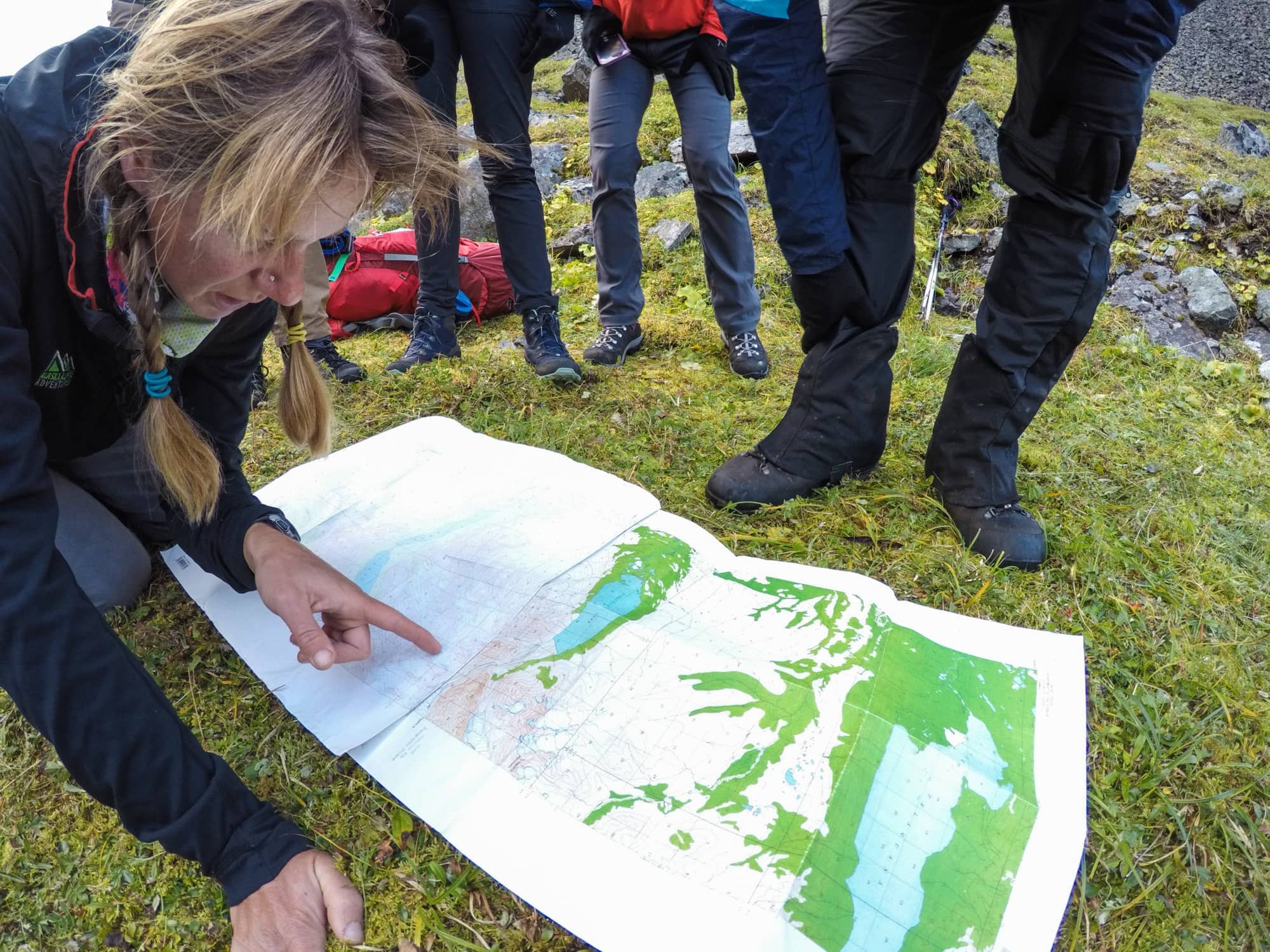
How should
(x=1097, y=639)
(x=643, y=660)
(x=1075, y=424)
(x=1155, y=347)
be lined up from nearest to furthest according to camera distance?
(x=643, y=660) → (x=1097, y=639) → (x=1075, y=424) → (x=1155, y=347)

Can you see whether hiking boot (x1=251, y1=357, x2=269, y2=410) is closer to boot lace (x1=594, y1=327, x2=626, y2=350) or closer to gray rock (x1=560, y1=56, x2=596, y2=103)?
boot lace (x1=594, y1=327, x2=626, y2=350)

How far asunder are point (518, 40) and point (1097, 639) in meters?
1.97

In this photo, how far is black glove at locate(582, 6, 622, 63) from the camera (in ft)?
7.55

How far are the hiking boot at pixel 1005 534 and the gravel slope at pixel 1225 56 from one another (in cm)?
1291

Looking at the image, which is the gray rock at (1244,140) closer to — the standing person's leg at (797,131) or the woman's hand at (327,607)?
the standing person's leg at (797,131)

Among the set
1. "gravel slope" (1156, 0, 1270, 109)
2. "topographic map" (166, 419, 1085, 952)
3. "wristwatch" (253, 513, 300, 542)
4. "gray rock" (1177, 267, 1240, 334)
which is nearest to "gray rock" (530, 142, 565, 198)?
"gray rock" (1177, 267, 1240, 334)

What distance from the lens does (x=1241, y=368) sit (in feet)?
8.21

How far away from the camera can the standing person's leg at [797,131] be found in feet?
4.60

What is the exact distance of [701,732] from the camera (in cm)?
100

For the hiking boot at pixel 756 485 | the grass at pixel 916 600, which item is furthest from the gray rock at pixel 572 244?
the hiking boot at pixel 756 485

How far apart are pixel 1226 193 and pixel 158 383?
16.3 feet

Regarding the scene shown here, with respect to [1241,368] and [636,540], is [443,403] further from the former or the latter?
[1241,368]

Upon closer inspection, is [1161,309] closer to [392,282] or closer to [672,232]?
[672,232]

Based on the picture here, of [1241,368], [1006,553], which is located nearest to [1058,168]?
[1006,553]
